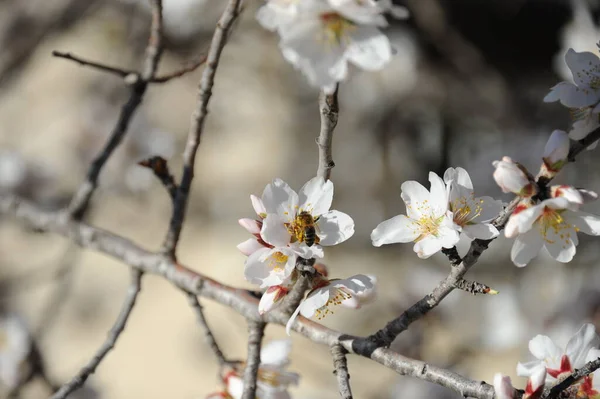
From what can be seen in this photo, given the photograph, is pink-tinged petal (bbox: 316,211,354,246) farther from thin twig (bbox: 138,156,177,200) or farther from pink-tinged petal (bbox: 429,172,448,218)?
thin twig (bbox: 138,156,177,200)

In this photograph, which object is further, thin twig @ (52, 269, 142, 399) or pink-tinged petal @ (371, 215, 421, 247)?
thin twig @ (52, 269, 142, 399)

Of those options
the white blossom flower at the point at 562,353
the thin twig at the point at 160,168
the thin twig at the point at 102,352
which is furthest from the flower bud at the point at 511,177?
the thin twig at the point at 102,352

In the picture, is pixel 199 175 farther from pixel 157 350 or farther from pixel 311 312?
pixel 311 312

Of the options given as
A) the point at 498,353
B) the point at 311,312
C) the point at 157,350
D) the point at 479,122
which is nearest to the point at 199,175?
the point at 157,350

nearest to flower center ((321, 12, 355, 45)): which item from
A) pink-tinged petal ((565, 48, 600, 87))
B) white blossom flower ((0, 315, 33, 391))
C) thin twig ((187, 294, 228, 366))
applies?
pink-tinged petal ((565, 48, 600, 87))

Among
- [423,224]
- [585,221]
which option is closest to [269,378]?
[423,224]

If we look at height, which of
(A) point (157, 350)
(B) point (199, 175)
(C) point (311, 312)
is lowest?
(A) point (157, 350)
